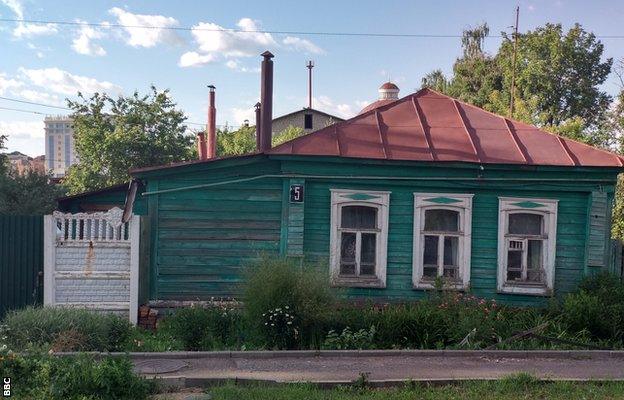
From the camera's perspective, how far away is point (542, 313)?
9.30 m

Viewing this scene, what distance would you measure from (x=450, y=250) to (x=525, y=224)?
54.5 inches

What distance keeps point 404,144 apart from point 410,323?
3.28 meters

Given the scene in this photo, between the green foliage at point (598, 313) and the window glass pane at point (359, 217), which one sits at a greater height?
the window glass pane at point (359, 217)

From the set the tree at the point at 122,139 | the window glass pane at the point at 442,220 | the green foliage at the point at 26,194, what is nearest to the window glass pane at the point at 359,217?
the window glass pane at the point at 442,220

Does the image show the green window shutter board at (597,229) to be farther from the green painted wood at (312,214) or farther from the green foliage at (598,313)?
the green foliage at (598,313)

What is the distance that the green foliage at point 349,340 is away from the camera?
7887mm

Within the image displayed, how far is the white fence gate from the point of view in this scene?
29.1 ft

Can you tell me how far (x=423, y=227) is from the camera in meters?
9.89

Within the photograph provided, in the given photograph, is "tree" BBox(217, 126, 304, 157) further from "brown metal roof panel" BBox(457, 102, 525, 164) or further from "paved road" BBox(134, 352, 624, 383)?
"paved road" BBox(134, 352, 624, 383)

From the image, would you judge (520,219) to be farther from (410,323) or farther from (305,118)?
(305,118)

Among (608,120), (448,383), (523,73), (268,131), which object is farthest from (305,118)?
(448,383)

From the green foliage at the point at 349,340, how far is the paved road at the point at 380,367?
1.12 ft

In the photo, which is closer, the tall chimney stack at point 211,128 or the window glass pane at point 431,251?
the window glass pane at point 431,251

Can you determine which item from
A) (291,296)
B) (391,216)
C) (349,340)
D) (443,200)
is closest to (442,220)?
Result: (443,200)
